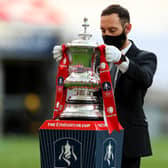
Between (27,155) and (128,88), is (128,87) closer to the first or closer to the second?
(128,88)

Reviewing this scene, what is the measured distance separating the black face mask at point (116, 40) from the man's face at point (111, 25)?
0.08 feet

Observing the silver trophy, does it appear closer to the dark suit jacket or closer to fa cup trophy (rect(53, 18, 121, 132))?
fa cup trophy (rect(53, 18, 121, 132))

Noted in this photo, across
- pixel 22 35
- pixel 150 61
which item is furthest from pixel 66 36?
pixel 150 61

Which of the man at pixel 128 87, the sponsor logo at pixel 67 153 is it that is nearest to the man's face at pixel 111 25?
the man at pixel 128 87

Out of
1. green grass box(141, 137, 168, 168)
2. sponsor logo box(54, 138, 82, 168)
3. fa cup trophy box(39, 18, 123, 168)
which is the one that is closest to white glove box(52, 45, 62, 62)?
fa cup trophy box(39, 18, 123, 168)

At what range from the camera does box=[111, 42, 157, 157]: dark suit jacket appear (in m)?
4.92

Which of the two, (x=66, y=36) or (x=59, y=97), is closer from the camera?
(x=59, y=97)

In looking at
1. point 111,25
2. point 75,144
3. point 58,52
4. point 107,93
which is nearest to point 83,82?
point 107,93

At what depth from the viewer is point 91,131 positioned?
4379mm

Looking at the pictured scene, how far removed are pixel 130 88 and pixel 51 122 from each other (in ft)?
2.29

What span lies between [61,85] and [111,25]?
1.72ft

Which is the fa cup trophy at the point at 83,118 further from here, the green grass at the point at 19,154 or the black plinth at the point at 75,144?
the green grass at the point at 19,154

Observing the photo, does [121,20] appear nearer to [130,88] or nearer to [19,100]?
[130,88]

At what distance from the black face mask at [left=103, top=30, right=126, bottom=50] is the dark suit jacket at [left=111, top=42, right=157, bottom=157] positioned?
0.10 metres
